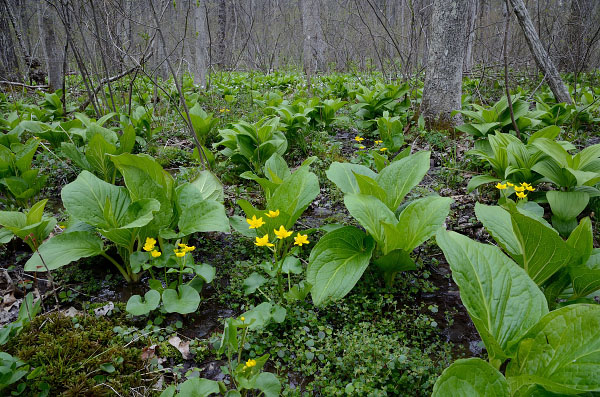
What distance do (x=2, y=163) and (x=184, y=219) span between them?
1.91 metres

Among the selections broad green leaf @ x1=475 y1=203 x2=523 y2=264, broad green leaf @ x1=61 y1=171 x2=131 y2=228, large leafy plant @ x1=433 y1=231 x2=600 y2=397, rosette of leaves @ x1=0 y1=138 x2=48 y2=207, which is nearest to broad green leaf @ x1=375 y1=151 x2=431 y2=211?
broad green leaf @ x1=475 y1=203 x2=523 y2=264

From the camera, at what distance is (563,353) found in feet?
4.25

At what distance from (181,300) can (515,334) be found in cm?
166

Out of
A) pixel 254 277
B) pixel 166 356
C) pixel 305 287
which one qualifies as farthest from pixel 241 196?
pixel 166 356

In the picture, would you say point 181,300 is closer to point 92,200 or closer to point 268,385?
point 268,385

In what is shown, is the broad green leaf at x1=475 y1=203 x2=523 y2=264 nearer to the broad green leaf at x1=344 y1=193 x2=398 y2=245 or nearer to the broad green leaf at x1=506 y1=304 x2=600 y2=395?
the broad green leaf at x1=344 y1=193 x2=398 y2=245

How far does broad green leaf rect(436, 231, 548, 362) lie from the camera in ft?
4.96

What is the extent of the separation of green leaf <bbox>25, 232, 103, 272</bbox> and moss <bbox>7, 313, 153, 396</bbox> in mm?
351

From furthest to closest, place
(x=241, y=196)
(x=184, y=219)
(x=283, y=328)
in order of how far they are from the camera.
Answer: (x=241, y=196), (x=184, y=219), (x=283, y=328)

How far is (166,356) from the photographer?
1.95 metres

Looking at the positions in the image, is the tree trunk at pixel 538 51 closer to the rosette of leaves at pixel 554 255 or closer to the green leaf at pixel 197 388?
the rosette of leaves at pixel 554 255

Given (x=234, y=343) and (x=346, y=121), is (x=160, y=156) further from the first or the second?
(x=234, y=343)

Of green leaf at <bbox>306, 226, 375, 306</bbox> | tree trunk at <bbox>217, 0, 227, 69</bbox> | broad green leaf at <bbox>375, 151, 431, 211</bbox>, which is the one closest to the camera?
green leaf at <bbox>306, 226, 375, 306</bbox>

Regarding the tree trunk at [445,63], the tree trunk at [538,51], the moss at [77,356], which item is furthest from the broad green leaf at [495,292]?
the tree trunk at [538,51]
